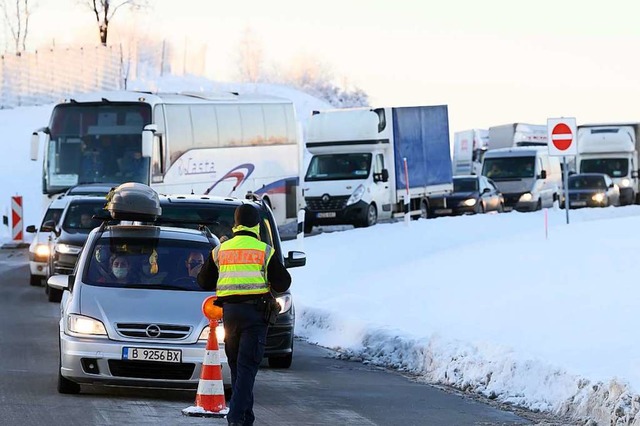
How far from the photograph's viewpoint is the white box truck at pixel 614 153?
56.5 meters

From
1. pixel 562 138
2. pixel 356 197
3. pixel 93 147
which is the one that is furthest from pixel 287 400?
pixel 356 197

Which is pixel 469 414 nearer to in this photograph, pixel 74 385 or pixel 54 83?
pixel 74 385

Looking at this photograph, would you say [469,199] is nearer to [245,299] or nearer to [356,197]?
[356,197]

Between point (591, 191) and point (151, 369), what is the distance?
4095 centimetres

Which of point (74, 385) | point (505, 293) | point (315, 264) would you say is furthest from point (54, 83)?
point (74, 385)

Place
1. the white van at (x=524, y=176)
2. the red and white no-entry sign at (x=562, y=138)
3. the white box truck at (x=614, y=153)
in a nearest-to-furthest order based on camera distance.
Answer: the red and white no-entry sign at (x=562, y=138) → the white van at (x=524, y=176) → the white box truck at (x=614, y=153)

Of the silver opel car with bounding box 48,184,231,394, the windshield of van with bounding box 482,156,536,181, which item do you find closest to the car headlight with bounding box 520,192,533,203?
the windshield of van with bounding box 482,156,536,181

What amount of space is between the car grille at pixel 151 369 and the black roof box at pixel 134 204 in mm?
3890

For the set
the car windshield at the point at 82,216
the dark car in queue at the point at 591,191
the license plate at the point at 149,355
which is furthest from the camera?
the dark car in queue at the point at 591,191

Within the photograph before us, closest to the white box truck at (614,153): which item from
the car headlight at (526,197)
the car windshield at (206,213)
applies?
the car headlight at (526,197)

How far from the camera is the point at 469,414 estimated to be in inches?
472

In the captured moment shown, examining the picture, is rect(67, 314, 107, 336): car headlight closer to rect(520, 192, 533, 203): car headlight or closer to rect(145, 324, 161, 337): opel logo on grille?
rect(145, 324, 161, 337): opel logo on grille

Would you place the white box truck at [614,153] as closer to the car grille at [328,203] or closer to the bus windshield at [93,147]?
the car grille at [328,203]

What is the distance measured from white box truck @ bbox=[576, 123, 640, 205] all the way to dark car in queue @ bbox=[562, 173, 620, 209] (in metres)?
3.68
